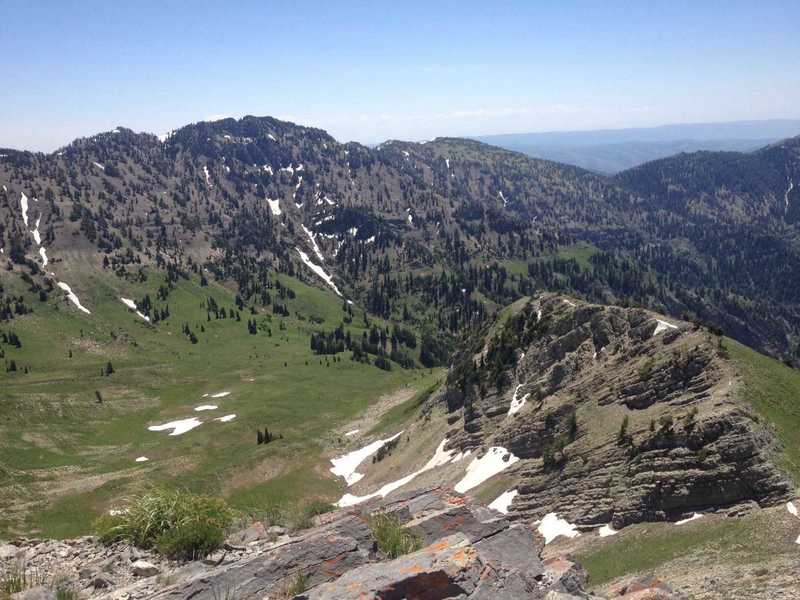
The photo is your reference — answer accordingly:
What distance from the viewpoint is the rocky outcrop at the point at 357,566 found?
783 inches

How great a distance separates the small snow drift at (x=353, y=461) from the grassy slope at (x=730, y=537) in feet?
177

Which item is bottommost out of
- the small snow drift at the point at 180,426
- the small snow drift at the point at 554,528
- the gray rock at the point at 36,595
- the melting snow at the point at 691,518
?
the small snow drift at the point at 180,426

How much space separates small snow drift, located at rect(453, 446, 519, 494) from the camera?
61688 millimetres

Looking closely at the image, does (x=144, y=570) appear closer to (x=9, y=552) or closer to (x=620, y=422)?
(x=9, y=552)

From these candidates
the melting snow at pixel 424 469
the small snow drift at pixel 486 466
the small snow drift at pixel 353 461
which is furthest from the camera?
the small snow drift at pixel 353 461

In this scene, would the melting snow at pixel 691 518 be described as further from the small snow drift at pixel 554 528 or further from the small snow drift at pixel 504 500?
the small snow drift at pixel 504 500

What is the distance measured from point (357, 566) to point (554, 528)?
1096 inches

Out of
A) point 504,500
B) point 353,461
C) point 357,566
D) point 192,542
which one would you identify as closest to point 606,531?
point 504,500

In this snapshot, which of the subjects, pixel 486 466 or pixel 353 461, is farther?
pixel 353 461

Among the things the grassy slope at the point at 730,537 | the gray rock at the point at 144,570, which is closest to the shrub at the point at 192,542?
the gray rock at the point at 144,570

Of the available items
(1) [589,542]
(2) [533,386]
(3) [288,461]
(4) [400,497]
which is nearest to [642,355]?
(2) [533,386]

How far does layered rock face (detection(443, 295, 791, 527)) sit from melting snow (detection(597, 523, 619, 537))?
94 cm

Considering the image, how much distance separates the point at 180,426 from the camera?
137 meters

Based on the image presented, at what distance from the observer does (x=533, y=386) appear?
73000 mm
